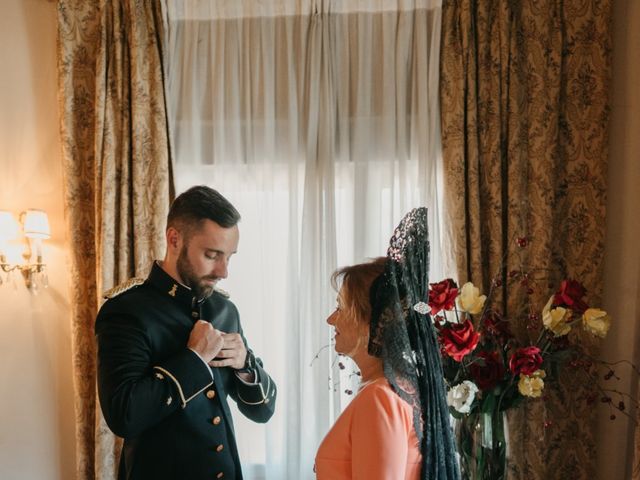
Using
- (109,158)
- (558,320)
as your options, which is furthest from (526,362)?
(109,158)

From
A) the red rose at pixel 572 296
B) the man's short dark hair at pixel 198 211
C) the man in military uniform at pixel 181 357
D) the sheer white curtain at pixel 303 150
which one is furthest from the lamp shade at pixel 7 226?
the red rose at pixel 572 296

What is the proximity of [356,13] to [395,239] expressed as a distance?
1564 mm

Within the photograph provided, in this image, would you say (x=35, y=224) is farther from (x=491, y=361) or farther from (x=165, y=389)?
(x=491, y=361)

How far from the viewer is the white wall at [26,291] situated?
253 centimetres

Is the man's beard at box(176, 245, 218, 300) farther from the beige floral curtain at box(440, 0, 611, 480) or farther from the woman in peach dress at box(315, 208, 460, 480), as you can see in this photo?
the beige floral curtain at box(440, 0, 611, 480)

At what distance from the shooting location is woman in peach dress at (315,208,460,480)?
3.69 feet

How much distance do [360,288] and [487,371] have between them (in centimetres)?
89

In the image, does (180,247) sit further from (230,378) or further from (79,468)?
(79,468)

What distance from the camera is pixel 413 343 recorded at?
1213mm

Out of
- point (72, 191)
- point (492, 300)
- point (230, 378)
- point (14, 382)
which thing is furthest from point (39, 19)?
point (492, 300)

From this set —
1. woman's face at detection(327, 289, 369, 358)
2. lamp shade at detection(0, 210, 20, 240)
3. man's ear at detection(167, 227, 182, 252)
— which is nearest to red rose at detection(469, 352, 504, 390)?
woman's face at detection(327, 289, 369, 358)

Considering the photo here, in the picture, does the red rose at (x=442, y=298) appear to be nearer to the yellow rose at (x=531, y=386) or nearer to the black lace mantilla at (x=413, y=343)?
the yellow rose at (x=531, y=386)

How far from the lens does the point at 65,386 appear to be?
2.57 metres

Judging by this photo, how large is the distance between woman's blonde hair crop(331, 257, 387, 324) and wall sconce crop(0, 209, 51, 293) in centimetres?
175
